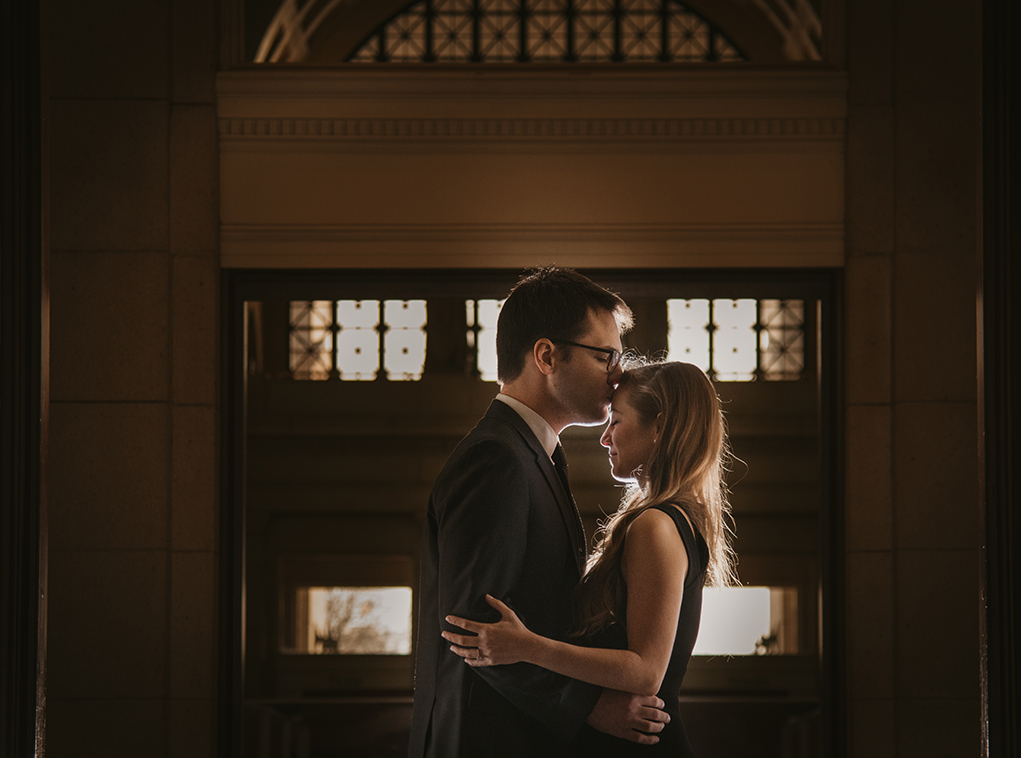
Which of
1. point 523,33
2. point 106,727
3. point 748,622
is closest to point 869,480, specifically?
point 523,33

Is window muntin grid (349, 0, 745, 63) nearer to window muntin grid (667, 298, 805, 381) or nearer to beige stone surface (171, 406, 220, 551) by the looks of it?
window muntin grid (667, 298, 805, 381)

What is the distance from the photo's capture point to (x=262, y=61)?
18.6 feet

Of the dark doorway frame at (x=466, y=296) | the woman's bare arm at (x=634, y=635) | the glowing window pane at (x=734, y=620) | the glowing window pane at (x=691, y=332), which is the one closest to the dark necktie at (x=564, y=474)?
the woman's bare arm at (x=634, y=635)

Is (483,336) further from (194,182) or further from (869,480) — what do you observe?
(869,480)

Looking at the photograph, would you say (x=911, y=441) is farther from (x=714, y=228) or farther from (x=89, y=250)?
(x=89, y=250)

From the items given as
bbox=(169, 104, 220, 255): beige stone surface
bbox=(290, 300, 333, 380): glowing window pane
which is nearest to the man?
bbox=(169, 104, 220, 255): beige stone surface

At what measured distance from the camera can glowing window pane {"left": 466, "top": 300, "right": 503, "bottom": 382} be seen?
30.4 feet

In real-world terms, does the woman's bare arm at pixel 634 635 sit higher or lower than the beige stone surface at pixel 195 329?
lower

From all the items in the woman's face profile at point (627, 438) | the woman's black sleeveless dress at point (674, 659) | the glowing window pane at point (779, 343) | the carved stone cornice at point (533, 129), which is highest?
the carved stone cornice at point (533, 129)

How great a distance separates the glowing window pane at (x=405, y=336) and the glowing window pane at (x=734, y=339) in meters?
3.38

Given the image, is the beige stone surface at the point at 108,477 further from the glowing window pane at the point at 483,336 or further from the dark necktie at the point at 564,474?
the glowing window pane at the point at 483,336

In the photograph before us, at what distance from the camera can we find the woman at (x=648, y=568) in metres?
2.61

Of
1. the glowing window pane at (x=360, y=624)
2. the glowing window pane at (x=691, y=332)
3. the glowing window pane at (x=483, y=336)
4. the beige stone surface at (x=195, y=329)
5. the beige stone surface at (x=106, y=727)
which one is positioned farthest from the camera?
the glowing window pane at (x=483, y=336)

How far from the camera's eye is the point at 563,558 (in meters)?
2.83
